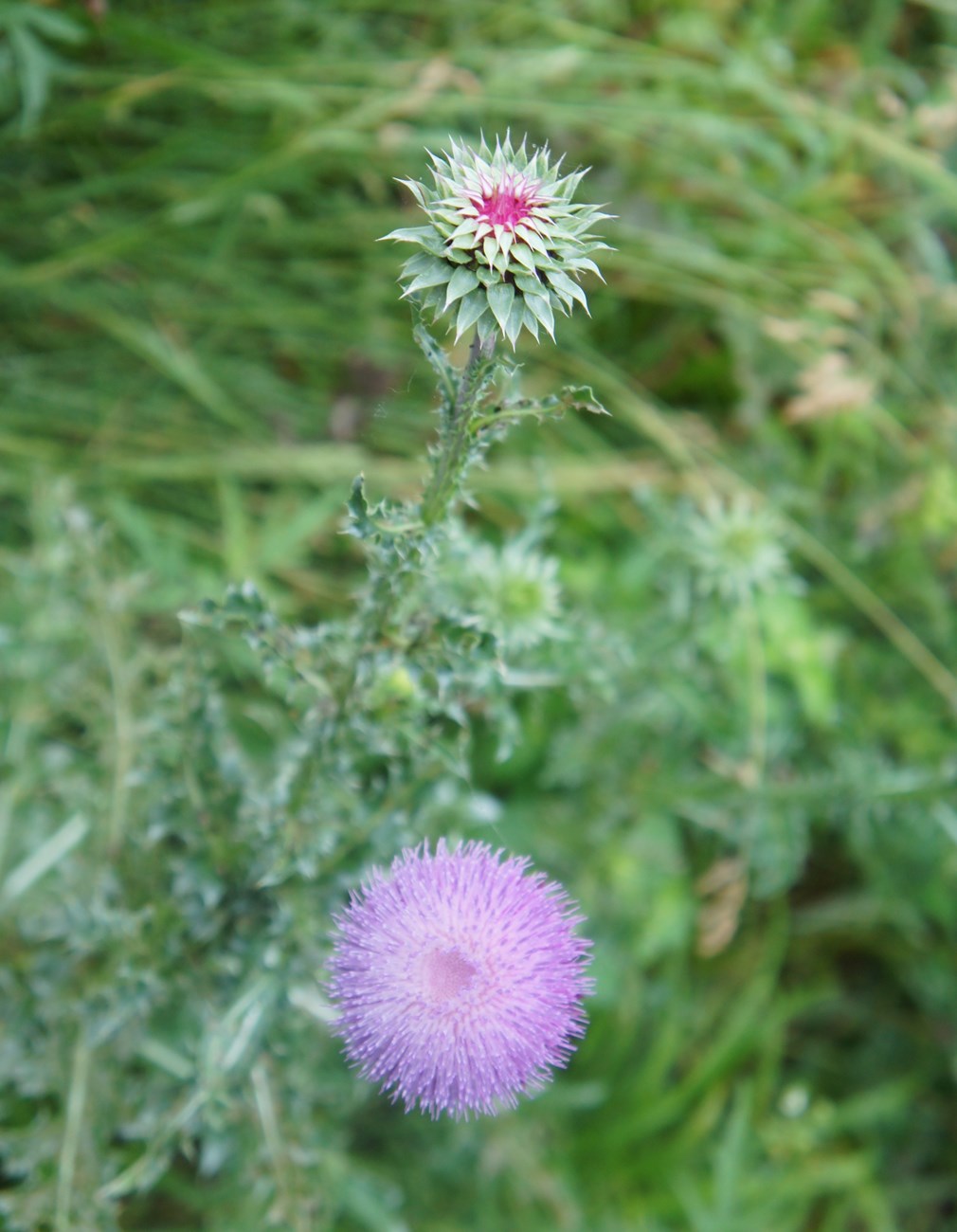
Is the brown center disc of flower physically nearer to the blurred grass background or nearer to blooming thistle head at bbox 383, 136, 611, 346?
blooming thistle head at bbox 383, 136, 611, 346

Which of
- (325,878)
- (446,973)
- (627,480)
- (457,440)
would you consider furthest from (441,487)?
(627,480)

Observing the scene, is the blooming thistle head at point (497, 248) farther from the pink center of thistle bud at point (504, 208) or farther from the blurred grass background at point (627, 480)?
Answer: the blurred grass background at point (627, 480)

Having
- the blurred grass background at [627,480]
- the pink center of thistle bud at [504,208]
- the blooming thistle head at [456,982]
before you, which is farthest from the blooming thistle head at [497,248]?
the blurred grass background at [627,480]

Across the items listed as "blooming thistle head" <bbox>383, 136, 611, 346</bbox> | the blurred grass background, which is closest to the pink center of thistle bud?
"blooming thistle head" <bbox>383, 136, 611, 346</bbox>

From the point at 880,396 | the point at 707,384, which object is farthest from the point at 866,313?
the point at 707,384

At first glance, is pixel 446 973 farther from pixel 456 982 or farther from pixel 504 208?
pixel 504 208

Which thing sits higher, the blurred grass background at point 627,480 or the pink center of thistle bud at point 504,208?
the blurred grass background at point 627,480

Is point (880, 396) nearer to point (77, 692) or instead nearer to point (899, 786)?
point (899, 786)
